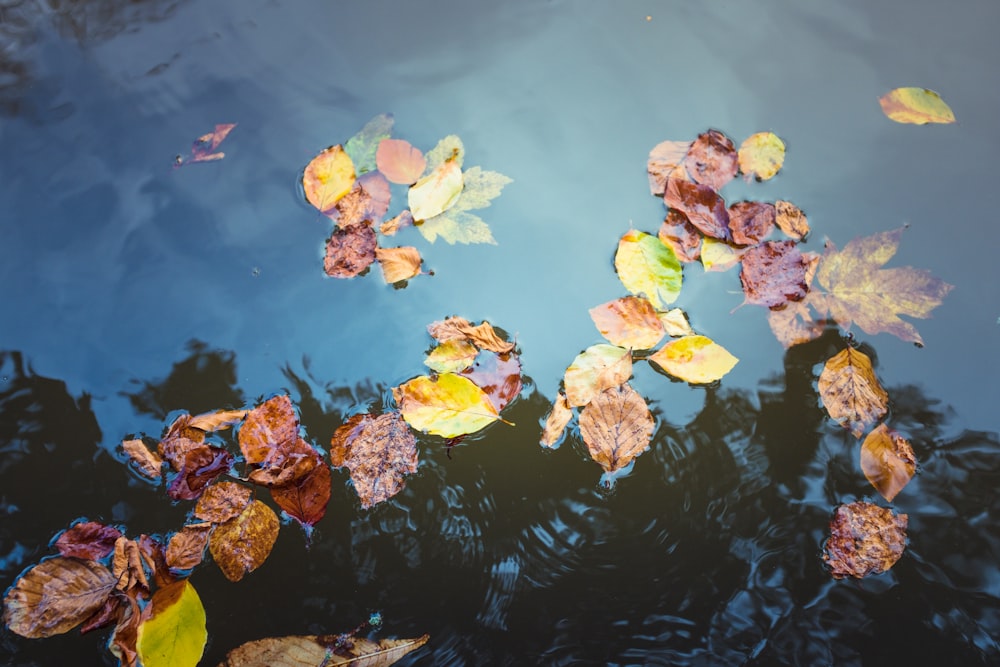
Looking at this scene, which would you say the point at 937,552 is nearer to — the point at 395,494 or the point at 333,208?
the point at 395,494

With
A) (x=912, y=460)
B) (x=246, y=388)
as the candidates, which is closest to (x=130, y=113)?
(x=246, y=388)

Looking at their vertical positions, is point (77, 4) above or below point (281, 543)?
above

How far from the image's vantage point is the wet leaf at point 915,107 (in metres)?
1.63

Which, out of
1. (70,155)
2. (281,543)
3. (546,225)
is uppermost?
(70,155)

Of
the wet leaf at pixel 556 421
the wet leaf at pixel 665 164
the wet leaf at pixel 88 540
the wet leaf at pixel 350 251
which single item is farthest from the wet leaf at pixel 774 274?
the wet leaf at pixel 88 540

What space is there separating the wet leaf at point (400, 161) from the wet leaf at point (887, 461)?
4.02ft

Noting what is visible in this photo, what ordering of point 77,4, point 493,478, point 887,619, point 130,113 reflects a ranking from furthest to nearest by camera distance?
point 77,4 < point 130,113 < point 493,478 < point 887,619

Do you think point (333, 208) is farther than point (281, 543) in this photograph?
Yes

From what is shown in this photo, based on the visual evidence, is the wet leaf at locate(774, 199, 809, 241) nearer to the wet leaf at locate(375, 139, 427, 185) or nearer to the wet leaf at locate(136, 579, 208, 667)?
the wet leaf at locate(375, 139, 427, 185)

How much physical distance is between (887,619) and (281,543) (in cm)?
125

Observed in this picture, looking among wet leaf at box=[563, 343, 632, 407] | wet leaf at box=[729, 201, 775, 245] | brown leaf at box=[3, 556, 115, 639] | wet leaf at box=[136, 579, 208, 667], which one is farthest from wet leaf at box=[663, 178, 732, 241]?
brown leaf at box=[3, 556, 115, 639]

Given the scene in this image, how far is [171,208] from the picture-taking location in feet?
5.25

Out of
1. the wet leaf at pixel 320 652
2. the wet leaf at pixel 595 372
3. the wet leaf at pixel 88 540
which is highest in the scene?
the wet leaf at pixel 595 372

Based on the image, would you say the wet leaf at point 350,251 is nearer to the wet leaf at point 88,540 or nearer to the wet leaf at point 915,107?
the wet leaf at point 88,540
